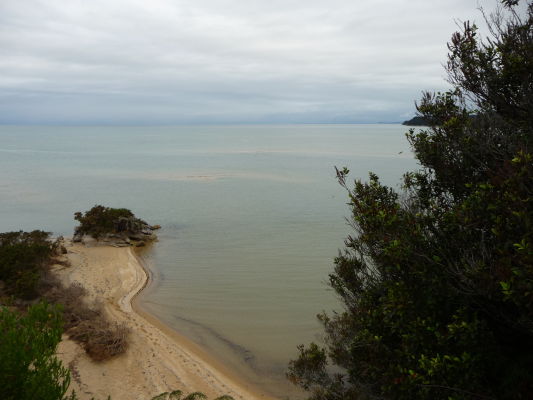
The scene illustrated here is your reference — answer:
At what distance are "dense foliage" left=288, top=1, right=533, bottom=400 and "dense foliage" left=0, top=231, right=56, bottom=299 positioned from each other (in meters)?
12.9

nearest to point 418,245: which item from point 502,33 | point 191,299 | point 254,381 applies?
point 502,33

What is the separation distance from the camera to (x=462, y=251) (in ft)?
20.9

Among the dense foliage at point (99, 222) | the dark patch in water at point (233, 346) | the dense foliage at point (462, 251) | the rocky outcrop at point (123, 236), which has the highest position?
the dense foliage at point (462, 251)

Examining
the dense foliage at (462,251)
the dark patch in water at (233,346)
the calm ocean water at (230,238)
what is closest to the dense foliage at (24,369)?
the dense foliage at (462,251)

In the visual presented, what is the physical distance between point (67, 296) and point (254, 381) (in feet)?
26.0

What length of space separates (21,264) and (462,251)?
Answer: 17399 mm

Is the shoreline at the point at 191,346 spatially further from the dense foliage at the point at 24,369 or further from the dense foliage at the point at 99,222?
the dense foliage at the point at 99,222

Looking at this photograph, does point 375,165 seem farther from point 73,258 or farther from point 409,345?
point 409,345

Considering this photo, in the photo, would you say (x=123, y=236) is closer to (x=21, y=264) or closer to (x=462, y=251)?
(x=21, y=264)

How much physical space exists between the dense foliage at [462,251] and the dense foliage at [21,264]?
507 inches

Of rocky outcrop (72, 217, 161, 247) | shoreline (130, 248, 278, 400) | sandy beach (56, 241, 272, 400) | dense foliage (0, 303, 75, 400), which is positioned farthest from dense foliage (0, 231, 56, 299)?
dense foliage (0, 303, 75, 400)

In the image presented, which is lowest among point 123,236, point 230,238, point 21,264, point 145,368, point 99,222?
point 145,368

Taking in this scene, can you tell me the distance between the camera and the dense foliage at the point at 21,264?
16.8 meters

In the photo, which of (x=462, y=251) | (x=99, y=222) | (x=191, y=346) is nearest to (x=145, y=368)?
(x=191, y=346)
